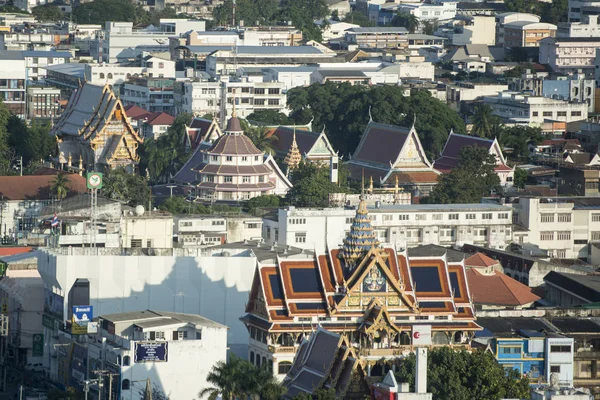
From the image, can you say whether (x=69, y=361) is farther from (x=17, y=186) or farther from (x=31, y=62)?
A: (x=31, y=62)

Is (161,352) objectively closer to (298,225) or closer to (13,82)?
(298,225)

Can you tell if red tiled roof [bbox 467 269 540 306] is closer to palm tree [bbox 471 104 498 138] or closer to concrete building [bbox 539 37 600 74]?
palm tree [bbox 471 104 498 138]

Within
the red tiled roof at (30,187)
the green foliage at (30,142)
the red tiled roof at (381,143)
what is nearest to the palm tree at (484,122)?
the red tiled roof at (381,143)

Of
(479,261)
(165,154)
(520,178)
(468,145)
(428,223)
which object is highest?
(468,145)

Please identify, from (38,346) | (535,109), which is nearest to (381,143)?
(535,109)

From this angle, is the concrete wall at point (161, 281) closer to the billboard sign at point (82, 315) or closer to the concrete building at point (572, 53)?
the billboard sign at point (82, 315)

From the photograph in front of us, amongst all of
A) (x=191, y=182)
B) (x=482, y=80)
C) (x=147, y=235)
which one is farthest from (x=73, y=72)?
(x=147, y=235)
